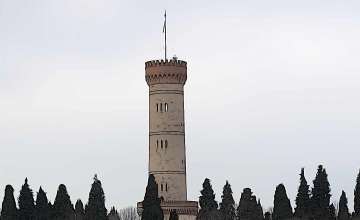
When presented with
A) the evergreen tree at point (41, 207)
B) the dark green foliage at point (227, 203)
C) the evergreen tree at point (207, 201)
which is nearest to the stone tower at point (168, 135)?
the evergreen tree at point (207, 201)

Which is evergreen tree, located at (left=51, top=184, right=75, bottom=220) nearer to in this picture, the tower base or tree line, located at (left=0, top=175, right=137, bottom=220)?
tree line, located at (left=0, top=175, right=137, bottom=220)

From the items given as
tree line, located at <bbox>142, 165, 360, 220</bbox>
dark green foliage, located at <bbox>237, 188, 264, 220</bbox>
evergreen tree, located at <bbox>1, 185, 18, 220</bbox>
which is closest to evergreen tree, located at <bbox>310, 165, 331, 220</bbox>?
tree line, located at <bbox>142, 165, 360, 220</bbox>

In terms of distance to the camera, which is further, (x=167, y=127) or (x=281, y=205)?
Result: (x=167, y=127)

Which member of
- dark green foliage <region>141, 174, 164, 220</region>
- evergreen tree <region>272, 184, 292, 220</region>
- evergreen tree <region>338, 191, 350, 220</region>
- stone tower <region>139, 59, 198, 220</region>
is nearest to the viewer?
dark green foliage <region>141, 174, 164, 220</region>

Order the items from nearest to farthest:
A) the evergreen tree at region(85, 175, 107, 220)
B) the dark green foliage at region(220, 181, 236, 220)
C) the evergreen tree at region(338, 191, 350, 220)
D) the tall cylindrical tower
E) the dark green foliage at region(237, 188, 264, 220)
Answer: the evergreen tree at region(85, 175, 107, 220)
the evergreen tree at region(338, 191, 350, 220)
the dark green foliage at region(237, 188, 264, 220)
the dark green foliage at region(220, 181, 236, 220)
the tall cylindrical tower

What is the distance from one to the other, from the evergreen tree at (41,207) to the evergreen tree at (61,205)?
0.92 metres

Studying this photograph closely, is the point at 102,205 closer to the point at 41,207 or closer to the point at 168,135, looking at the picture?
the point at 41,207

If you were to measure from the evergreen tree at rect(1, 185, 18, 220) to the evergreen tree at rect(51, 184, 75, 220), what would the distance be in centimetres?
310

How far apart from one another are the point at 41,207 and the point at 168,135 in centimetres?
1579

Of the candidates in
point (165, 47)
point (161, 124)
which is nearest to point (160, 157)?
point (161, 124)

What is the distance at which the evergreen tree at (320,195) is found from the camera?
82938 millimetres

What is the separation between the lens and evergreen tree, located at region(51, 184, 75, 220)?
84562mm

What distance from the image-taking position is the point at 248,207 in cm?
8719

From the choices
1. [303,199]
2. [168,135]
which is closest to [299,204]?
[303,199]
